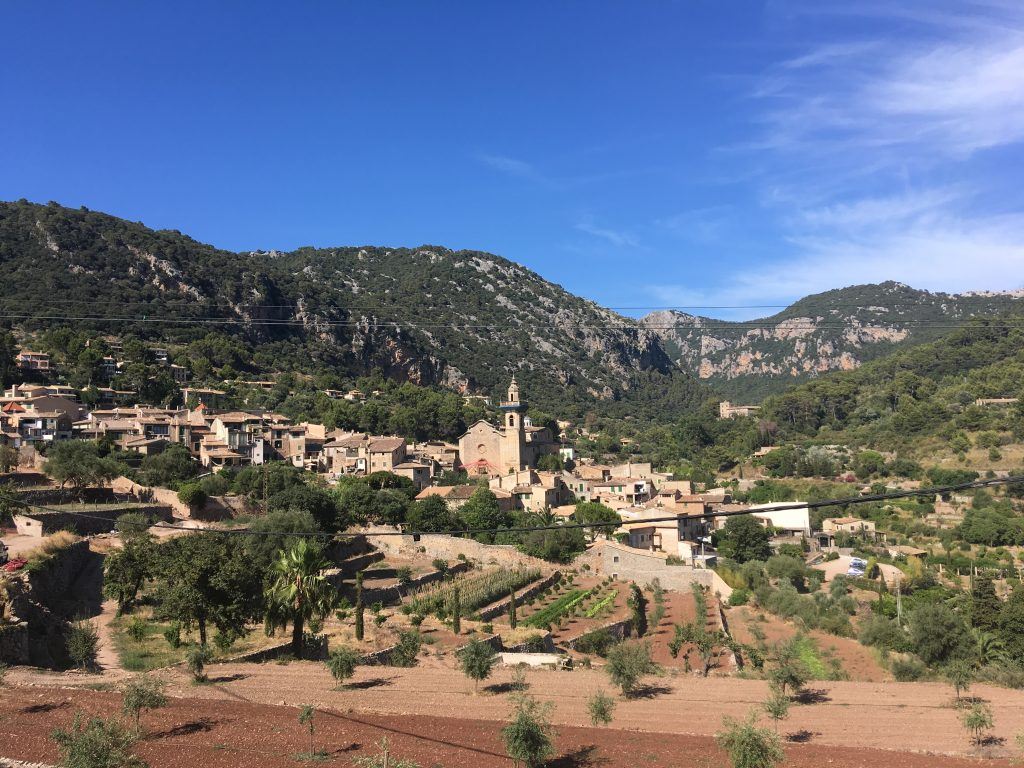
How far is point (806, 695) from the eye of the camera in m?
19.3

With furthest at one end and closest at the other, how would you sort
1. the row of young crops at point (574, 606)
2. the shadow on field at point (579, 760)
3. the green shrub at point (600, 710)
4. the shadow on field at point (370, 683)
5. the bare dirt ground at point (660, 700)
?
the row of young crops at point (574, 606) < the shadow on field at point (370, 683) < the bare dirt ground at point (660, 700) < the green shrub at point (600, 710) < the shadow on field at point (579, 760)

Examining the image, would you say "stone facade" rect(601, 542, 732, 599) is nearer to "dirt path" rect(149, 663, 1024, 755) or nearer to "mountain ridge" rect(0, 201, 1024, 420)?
"mountain ridge" rect(0, 201, 1024, 420)

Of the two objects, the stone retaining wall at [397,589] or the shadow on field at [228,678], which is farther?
the stone retaining wall at [397,589]

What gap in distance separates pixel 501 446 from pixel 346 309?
2574 inches

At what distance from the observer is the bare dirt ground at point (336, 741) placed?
41.4 feet

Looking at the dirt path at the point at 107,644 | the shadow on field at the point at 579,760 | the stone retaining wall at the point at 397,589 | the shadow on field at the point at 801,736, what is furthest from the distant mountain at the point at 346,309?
the shadow on field at the point at 801,736

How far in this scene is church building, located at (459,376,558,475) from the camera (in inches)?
2333

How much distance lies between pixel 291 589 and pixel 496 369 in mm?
110821

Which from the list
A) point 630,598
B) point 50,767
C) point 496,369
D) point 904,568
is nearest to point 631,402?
point 496,369

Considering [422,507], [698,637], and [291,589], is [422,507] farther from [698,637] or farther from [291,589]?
[291,589]

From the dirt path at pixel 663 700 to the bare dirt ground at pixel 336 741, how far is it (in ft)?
2.37

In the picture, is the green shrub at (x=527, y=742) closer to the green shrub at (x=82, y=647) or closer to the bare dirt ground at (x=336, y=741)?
the bare dirt ground at (x=336, y=741)

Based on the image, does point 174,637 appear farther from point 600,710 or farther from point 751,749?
point 751,749

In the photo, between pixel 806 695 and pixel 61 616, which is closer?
pixel 806 695
